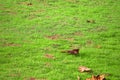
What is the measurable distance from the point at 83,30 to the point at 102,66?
91.7 inches

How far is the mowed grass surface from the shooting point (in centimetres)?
628

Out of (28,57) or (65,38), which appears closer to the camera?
(28,57)

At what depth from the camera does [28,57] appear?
687 cm

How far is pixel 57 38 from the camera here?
802 centimetres

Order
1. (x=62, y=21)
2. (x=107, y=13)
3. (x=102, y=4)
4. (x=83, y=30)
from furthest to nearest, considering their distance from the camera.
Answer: (x=102, y=4) < (x=107, y=13) < (x=62, y=21) < (x=83, y=30)

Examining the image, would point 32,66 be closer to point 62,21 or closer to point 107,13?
point 62,21

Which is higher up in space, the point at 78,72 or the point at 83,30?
the point at 83,30

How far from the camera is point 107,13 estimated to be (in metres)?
10.2

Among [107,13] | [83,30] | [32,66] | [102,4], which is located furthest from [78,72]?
[102,4]

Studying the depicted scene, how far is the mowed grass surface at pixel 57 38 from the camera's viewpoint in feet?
20.6

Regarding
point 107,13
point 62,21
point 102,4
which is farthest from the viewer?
point 102,4

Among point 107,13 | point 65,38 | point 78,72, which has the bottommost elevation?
point 78,72

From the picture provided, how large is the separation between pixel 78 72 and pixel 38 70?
2.93 feet

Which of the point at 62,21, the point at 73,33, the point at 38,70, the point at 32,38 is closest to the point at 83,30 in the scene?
the point at 73,33
